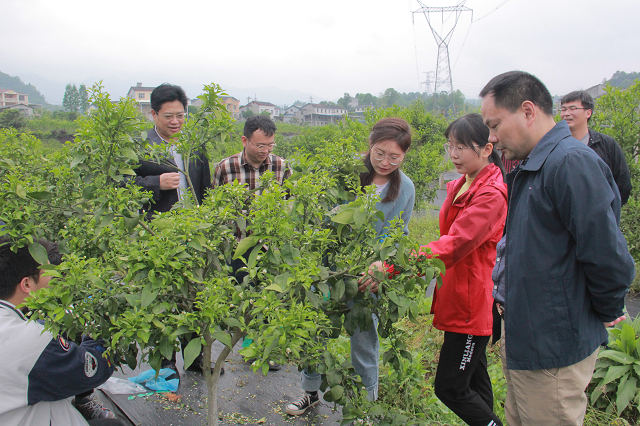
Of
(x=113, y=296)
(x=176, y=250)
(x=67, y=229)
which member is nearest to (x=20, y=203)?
(x=67, y=229)

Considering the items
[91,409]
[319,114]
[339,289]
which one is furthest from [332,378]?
[319,114]

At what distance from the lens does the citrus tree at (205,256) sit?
1446 millimetres

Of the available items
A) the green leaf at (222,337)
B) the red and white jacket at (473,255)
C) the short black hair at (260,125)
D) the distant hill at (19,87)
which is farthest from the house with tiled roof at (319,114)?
the distant hill at (19,87)

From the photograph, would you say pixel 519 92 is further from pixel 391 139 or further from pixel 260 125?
pixel 260 125

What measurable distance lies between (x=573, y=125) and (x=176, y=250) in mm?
3696

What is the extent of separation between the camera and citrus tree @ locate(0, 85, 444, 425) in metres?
1.45

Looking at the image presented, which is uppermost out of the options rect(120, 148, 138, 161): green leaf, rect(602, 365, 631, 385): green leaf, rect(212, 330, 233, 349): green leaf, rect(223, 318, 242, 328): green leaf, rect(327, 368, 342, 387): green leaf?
rect(120, 148, 138, 161): green leaf

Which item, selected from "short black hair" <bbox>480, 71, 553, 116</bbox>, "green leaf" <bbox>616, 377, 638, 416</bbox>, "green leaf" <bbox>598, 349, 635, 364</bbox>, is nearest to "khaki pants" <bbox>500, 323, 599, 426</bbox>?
"short black hair" <bbox>480, 71, 553, 116</bbox>

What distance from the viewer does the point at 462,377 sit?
2150mm

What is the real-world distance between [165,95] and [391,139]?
1.86m

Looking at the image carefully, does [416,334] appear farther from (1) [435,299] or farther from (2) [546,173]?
(2) [546,173]

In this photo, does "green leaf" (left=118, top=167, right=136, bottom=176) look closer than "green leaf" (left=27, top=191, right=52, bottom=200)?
No

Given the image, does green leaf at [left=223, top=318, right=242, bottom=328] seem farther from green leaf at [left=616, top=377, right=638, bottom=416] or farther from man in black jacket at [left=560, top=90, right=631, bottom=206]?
man in black jacket at [left=560, top=90, right=631, bottom=206]

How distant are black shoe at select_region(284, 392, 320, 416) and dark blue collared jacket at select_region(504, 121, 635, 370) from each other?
5.01 ft
